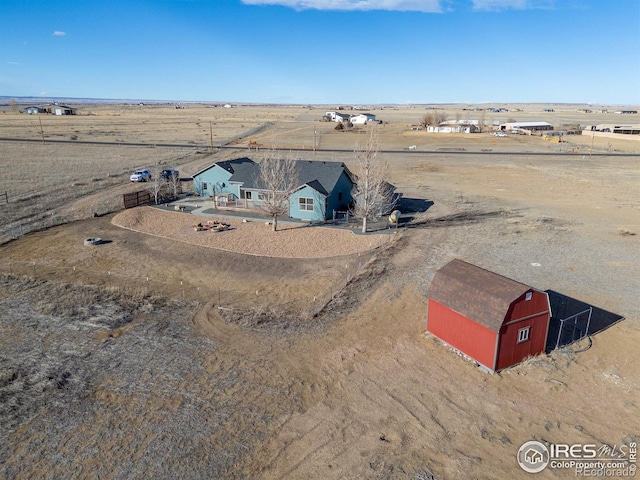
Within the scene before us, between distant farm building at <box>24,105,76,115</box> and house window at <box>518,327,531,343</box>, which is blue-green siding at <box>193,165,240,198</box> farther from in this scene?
distant farm building at <box>24,105,76,115</box>

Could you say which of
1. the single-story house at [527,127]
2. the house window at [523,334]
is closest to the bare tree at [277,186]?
the house window at [523,334]

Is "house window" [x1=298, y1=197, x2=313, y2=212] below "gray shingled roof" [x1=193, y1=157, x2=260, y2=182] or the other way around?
below

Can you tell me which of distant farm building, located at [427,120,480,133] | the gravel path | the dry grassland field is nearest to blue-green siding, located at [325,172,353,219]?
the gravel path

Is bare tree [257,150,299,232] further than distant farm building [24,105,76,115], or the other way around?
distant farm building [24,105,76,115]

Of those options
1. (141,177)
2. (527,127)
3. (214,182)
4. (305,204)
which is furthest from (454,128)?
(305,204)

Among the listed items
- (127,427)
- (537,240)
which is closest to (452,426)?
(127,427)
